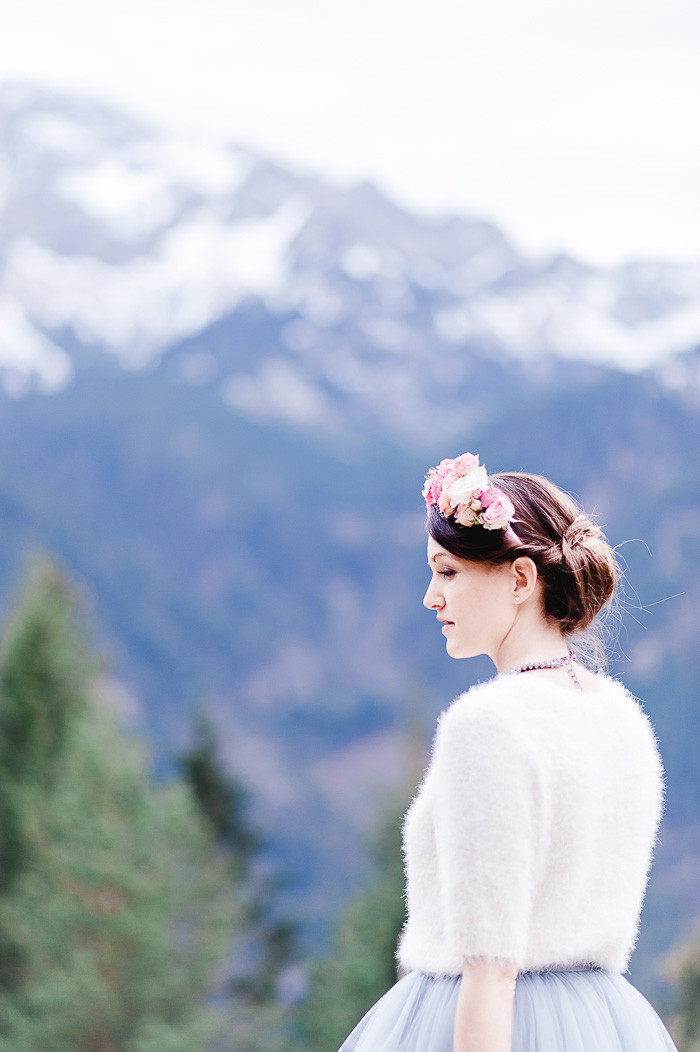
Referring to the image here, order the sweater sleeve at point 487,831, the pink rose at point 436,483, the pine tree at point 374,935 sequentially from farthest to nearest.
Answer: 1. the pine tree at point 374,935
2. the pink rose at point 436,483
3. the sweater sleeve at point 487,831

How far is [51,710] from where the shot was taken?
3114 cm

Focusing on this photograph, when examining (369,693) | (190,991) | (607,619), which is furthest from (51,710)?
(369,693)

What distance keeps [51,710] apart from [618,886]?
29.9 metres

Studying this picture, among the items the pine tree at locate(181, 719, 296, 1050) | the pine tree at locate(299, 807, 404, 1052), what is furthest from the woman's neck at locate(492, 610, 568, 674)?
the pine tree at locate(181, 719, 296, 1050)

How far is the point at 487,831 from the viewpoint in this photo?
2.09 m

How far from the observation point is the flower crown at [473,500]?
2355 millimetres

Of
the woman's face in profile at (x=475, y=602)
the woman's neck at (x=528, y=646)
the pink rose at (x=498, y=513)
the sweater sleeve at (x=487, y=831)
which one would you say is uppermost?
the pink rose at (x=498, y=513)

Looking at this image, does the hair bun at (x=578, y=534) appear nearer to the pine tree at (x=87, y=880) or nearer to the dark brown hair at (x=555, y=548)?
the dark brown hair at (x=555, y=548)

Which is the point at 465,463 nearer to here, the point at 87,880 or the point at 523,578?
the point at 523,578

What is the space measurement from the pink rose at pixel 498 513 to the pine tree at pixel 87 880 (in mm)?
22627

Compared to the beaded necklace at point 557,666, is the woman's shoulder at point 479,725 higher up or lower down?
lower down

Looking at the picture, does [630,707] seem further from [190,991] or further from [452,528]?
[190,991]

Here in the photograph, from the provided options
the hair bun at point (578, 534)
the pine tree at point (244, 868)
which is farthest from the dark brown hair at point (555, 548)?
the pine tree at point (244, 868)

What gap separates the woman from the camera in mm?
2098
